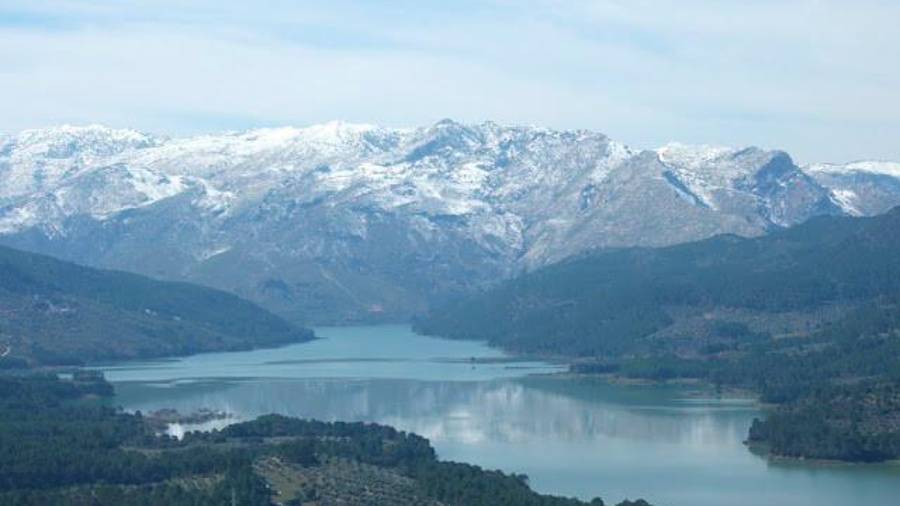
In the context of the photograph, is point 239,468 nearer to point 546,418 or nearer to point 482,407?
point 546,418

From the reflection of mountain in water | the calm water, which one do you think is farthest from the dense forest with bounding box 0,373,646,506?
the reflection of mountain in water

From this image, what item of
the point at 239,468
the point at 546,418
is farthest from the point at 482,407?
the point at 239,468

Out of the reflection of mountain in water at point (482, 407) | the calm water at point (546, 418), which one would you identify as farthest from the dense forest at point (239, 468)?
the reflection of mountain in water at point (482, 407)

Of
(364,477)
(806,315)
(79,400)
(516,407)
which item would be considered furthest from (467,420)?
(806,315)

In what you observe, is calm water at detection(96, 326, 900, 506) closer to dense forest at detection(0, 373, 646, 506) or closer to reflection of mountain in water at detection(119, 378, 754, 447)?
reflection of mountain in water at detection(119, 378, 754, 447)

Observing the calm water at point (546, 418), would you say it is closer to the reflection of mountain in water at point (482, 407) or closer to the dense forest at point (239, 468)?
the reflection of mountain in water at point (482, 407)

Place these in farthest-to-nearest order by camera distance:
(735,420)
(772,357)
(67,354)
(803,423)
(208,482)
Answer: (67,354)
(772,357)
(735,420)
(803,423)
(208,482)

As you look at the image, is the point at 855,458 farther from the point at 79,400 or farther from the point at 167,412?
the point at 79,400
